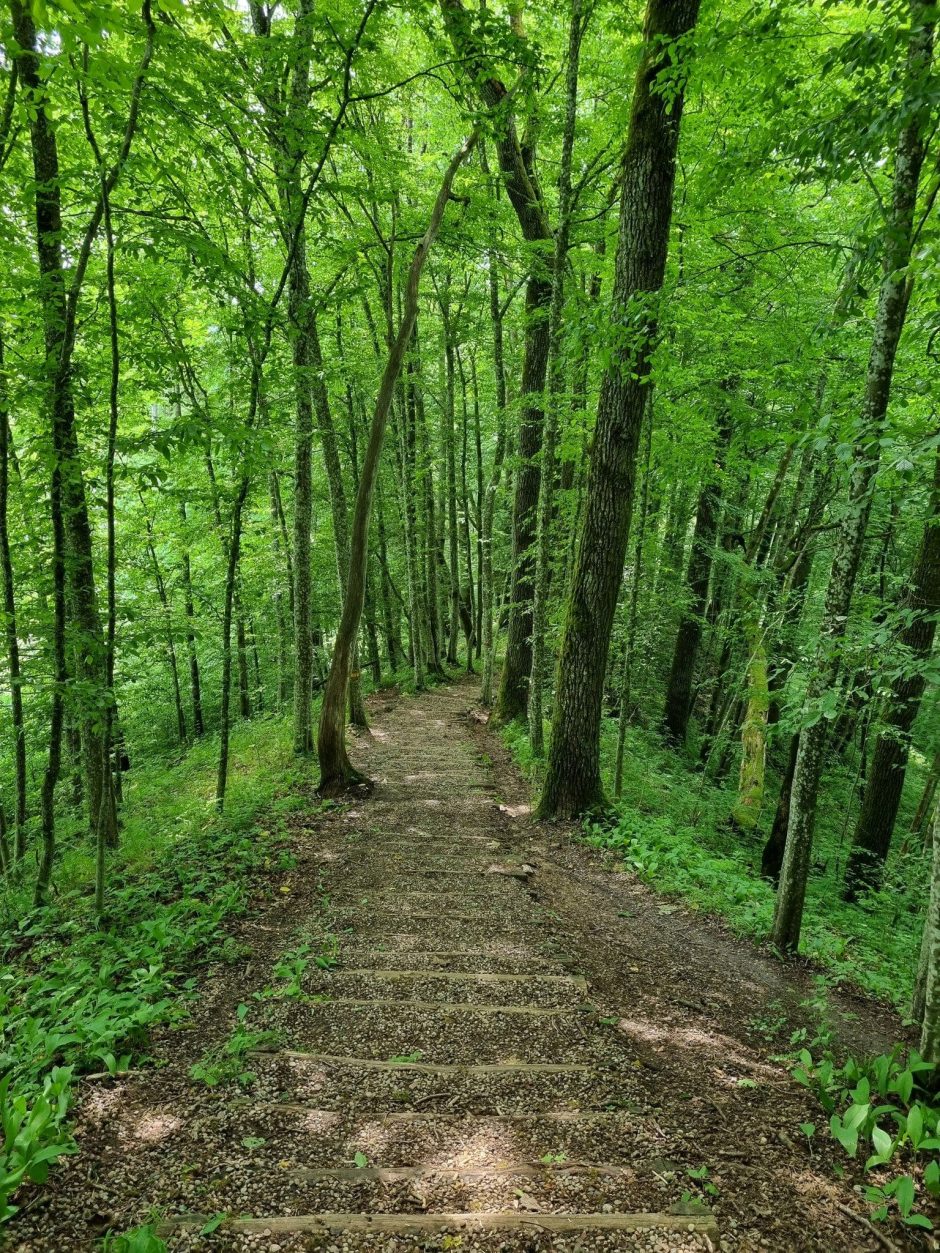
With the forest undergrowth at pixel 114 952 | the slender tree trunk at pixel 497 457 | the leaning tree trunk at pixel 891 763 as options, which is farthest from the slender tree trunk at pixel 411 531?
the leaning tree trunk at pixel 891 763

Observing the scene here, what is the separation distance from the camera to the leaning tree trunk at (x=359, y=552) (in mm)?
7492

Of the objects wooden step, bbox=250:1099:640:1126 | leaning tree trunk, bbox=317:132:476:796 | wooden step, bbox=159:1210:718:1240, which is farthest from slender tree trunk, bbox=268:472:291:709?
wooden step, bbox=159:1210:718:1240

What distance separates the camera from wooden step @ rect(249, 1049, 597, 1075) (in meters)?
3.24

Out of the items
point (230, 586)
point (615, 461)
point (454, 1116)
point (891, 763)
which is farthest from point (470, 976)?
point (891, 763)

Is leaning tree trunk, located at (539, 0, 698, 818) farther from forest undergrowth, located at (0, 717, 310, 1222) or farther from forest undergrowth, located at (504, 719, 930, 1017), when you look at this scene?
forest undergrowth, located at (0, 717, 310, 1222)

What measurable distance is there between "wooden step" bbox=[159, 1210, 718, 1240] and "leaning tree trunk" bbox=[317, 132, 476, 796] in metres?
5.72

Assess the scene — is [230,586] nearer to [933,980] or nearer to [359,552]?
[359,552]

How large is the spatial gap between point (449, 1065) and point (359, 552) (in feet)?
18.7

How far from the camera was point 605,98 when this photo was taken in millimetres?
10242

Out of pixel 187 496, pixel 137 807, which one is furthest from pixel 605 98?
pixel 137 807

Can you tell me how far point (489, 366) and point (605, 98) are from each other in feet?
36.7

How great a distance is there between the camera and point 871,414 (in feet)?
12.5

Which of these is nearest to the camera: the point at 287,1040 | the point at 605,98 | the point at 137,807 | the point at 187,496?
the point at 287,1040

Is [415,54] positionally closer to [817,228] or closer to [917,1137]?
[817,228]
